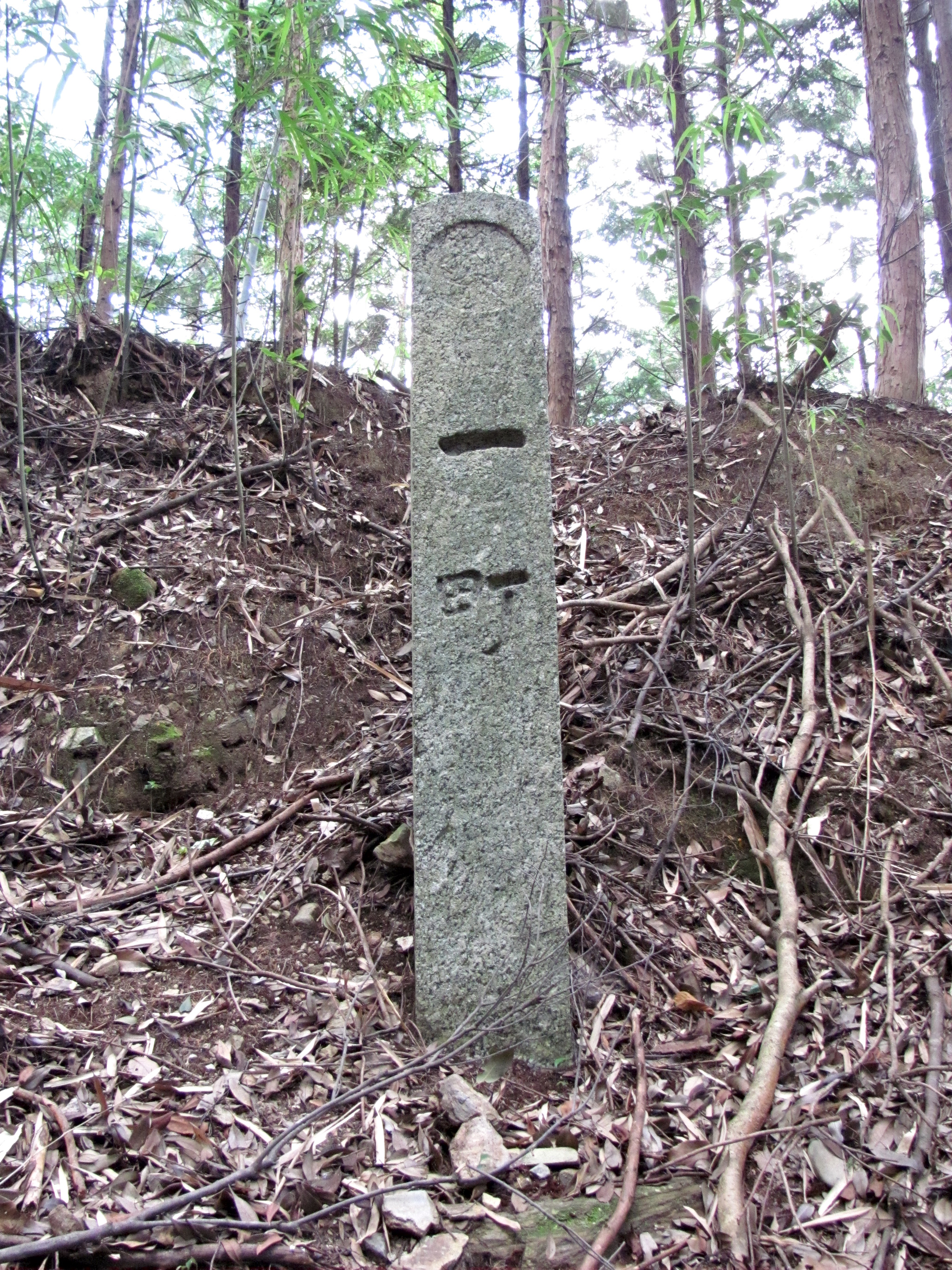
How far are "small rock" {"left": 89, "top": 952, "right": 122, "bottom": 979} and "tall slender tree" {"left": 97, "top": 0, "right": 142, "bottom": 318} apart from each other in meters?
3.35

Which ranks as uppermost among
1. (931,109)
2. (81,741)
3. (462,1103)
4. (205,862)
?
(931,109)

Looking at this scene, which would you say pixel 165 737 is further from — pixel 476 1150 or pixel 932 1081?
pixel 932 1081

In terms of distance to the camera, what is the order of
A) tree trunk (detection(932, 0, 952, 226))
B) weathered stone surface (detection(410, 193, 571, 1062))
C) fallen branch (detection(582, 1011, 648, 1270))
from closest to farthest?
fallen branch (detection(582, 1011, 648, 1270)) < weathered stone surface (detection(410, 193, 571, 1062)) < tree trunk (detection(932, 0, 952, 226))

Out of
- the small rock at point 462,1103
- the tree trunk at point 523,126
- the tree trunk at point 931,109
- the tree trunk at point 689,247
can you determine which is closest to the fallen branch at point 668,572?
the tree trunk at point 689,247

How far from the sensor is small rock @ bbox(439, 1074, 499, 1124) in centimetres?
210

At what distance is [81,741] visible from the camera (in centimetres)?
343

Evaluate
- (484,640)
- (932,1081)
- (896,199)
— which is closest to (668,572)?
(484,640)

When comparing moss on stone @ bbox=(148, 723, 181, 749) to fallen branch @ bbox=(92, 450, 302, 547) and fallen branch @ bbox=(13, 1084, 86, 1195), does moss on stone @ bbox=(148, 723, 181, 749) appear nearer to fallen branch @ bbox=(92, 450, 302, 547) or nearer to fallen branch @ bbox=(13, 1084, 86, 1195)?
fallen branch @ bbox=(92, 450, 302, 547)

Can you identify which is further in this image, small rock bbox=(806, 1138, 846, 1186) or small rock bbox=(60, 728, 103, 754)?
small rock bbox=(60, 728, 103, 754)

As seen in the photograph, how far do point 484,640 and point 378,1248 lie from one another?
4.64ft

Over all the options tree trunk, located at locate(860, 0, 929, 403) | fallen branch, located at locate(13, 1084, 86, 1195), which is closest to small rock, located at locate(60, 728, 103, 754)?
fallen branch, located at locate(13, 1084, 86, 1195)

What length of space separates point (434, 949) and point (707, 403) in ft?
13.2

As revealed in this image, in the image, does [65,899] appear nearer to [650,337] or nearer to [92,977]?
[92,977]

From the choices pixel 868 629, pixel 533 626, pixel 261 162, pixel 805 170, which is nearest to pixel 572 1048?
pixel 533 626
